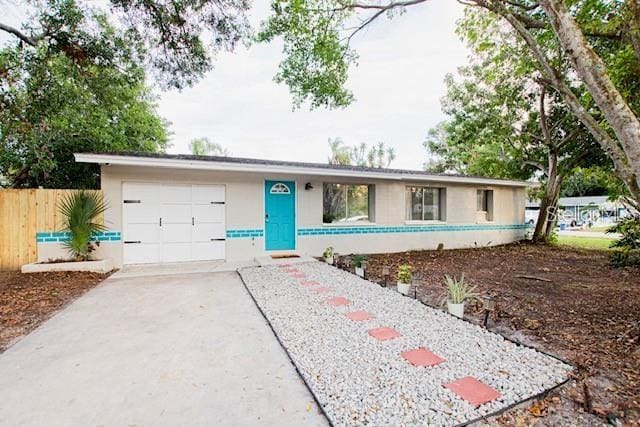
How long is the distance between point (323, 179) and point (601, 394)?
7.07 m

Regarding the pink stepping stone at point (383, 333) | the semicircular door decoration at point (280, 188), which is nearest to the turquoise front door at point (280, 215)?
the semicircular door decoration at point (280, 188)

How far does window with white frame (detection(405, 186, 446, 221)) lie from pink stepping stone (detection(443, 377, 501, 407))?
7916 millimetres

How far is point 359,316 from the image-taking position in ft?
12.4

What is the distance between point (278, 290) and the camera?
4.96 metres

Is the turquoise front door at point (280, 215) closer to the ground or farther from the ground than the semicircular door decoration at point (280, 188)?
closer to the ground

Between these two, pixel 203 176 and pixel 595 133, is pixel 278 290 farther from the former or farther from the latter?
pixel 595 133

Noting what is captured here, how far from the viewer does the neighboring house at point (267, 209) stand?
6.81 metres

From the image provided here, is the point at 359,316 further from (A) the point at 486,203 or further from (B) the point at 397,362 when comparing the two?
(A) the point at 486,203

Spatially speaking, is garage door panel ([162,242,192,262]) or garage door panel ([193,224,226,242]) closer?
garage door panel ([162,242,192,262])

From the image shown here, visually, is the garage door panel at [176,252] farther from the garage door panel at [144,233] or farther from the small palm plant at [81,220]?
the small palm plant at [81,220]

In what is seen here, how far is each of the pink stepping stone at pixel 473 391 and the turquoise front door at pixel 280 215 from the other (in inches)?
248

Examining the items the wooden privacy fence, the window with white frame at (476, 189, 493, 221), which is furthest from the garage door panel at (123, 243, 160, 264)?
the window with white frame at (476, 189, 493, 221)

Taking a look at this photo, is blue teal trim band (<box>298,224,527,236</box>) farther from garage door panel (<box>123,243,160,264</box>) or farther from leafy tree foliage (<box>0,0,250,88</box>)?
leafy tree foliage (<box>0,0,250,88</box>)

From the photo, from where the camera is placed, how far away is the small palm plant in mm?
6078
